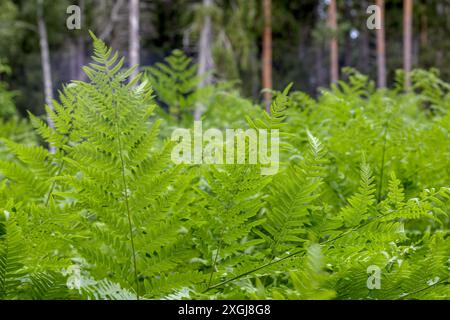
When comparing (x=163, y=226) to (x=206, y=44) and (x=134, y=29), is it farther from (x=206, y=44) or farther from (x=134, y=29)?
(x=206, y=44)

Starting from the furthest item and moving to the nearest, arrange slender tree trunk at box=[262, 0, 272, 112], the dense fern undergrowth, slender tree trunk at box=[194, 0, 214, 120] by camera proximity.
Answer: slender tree trunk at box=[262, 0, 272, 112]
slender tree trunk at box=[194, 0, 214, 120]
the dense fern undergrowth

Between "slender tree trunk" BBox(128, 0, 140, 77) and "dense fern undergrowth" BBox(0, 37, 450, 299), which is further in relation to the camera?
"slender tree trunk" BBox(128, 0, 140, 77)

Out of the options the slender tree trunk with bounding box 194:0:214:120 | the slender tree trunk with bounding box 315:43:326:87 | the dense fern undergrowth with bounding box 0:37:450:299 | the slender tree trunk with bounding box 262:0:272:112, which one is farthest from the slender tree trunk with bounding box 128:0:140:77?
the slender tree trunk with bounding box 315:43:326:87

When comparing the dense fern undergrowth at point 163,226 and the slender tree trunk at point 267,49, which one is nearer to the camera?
the dense fern undergrowth at point 163,226

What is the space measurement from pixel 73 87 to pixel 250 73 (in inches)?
925

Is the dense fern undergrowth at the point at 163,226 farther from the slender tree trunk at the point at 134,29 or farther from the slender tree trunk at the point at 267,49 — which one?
the slender tree trunk at the point at 267,49

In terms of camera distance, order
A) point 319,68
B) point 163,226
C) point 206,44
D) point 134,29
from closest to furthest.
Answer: point 163,226, point 134,29, point 206,44, point 319,68

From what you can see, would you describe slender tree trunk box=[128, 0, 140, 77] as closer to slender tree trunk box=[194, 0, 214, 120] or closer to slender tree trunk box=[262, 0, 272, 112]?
slender tree trunk box=[194, 0, 214, 120]

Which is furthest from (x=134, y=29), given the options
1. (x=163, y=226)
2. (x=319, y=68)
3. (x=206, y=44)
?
(x=319, y=68)

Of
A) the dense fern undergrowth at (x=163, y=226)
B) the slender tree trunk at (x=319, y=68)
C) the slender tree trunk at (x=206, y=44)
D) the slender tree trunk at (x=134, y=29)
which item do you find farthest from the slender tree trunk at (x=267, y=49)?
the dense fern undergrowth at (x=163, y=226)

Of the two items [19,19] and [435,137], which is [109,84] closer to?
[435,137]

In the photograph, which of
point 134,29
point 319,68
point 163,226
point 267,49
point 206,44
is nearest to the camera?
point 163,226

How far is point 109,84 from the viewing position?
847mm
